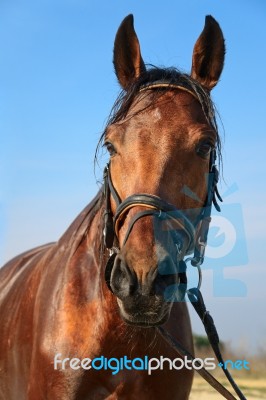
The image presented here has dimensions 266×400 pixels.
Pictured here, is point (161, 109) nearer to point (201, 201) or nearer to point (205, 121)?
point (205, 121)

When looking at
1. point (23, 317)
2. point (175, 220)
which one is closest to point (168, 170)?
point (175, 220)

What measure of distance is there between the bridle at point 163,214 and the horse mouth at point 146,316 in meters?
0.32

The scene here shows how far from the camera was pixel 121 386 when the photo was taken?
373 cm

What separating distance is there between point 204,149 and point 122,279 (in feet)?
3.39

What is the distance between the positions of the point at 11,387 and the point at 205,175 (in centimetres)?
232

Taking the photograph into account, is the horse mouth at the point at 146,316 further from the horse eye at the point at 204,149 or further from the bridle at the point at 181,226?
the horse eye at the point at 204,149

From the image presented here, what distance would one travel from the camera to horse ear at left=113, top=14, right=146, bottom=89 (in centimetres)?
408

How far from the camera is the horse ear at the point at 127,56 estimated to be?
4.08 meters

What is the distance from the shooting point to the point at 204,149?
11.9 ft

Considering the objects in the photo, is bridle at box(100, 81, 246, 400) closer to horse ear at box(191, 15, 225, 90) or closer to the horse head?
the horse head

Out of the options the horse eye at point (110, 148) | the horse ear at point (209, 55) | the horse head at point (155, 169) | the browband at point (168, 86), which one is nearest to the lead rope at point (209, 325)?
the horse head at point (155, 169)

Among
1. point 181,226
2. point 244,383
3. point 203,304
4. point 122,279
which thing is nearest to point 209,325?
point 203,304

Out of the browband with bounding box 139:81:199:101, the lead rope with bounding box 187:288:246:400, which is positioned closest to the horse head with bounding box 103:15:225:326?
the browband with bounding box 139:81:199:101

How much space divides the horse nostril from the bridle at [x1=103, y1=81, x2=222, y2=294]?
0.12 meters
